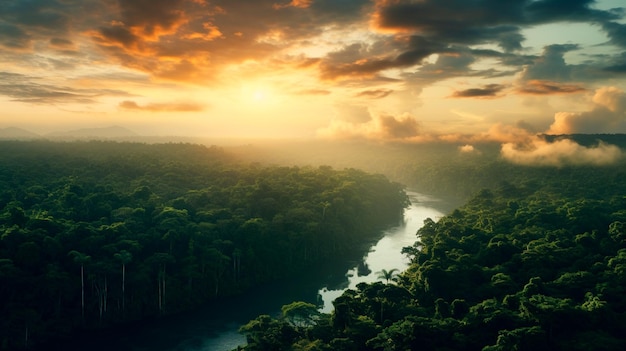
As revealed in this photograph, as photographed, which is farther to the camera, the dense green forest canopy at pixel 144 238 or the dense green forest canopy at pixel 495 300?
the dense green forest canopy at pixel 144 238

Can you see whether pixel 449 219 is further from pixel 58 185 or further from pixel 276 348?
pixel 58 185

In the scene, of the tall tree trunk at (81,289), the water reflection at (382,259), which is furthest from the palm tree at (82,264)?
the water reflection at (382,259)

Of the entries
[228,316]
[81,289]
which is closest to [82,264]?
[81,289]

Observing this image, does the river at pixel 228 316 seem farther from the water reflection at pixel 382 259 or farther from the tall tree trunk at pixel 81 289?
the tall tree trunk at pixel 81 289

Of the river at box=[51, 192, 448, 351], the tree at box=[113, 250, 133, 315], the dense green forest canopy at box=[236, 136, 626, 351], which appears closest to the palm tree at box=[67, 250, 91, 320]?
the tree at box=[113, 250, 133, 315]

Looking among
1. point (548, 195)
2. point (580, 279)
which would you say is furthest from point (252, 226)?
point (548, 195)

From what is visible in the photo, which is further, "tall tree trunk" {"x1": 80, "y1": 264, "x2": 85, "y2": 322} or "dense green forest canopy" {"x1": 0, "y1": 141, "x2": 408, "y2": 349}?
"tall tree trunk" {"x1": 80, "y1": 264, "x2": 85, "y2": 322}

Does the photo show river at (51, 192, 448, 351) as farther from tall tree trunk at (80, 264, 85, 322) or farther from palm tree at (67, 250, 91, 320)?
palm tree at (67, 250, 91, 320)
